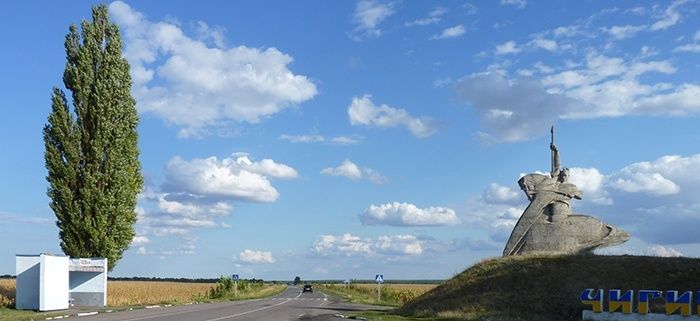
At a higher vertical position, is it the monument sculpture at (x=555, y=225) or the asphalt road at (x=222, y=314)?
the monument sculpture at (x=555, y=225)

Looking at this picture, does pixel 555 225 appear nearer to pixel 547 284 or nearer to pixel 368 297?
pixel 547 284

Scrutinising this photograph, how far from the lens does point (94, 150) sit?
4400 cm

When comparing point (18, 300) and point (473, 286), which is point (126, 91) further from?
point (473, 286)

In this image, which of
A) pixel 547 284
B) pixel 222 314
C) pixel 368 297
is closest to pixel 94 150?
pixel 222 314

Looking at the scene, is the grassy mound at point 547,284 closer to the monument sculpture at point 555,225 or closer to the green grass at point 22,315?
the monument sculpture at point 555,225

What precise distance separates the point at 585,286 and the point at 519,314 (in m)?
3.63

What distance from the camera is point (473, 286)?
1462 inches

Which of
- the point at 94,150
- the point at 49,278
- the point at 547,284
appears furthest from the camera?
the point at 94,150

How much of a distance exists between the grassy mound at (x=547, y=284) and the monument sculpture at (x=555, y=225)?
3.47 metres

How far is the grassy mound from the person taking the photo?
31.3m

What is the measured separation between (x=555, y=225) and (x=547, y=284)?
26.2ft

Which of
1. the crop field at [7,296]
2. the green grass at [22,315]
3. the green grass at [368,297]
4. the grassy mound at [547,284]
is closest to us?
the grassy mound at [547,284]

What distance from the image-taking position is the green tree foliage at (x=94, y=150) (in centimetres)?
4353

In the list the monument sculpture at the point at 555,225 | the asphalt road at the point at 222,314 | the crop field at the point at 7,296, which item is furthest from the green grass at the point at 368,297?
the crop field at the point at 7,296
